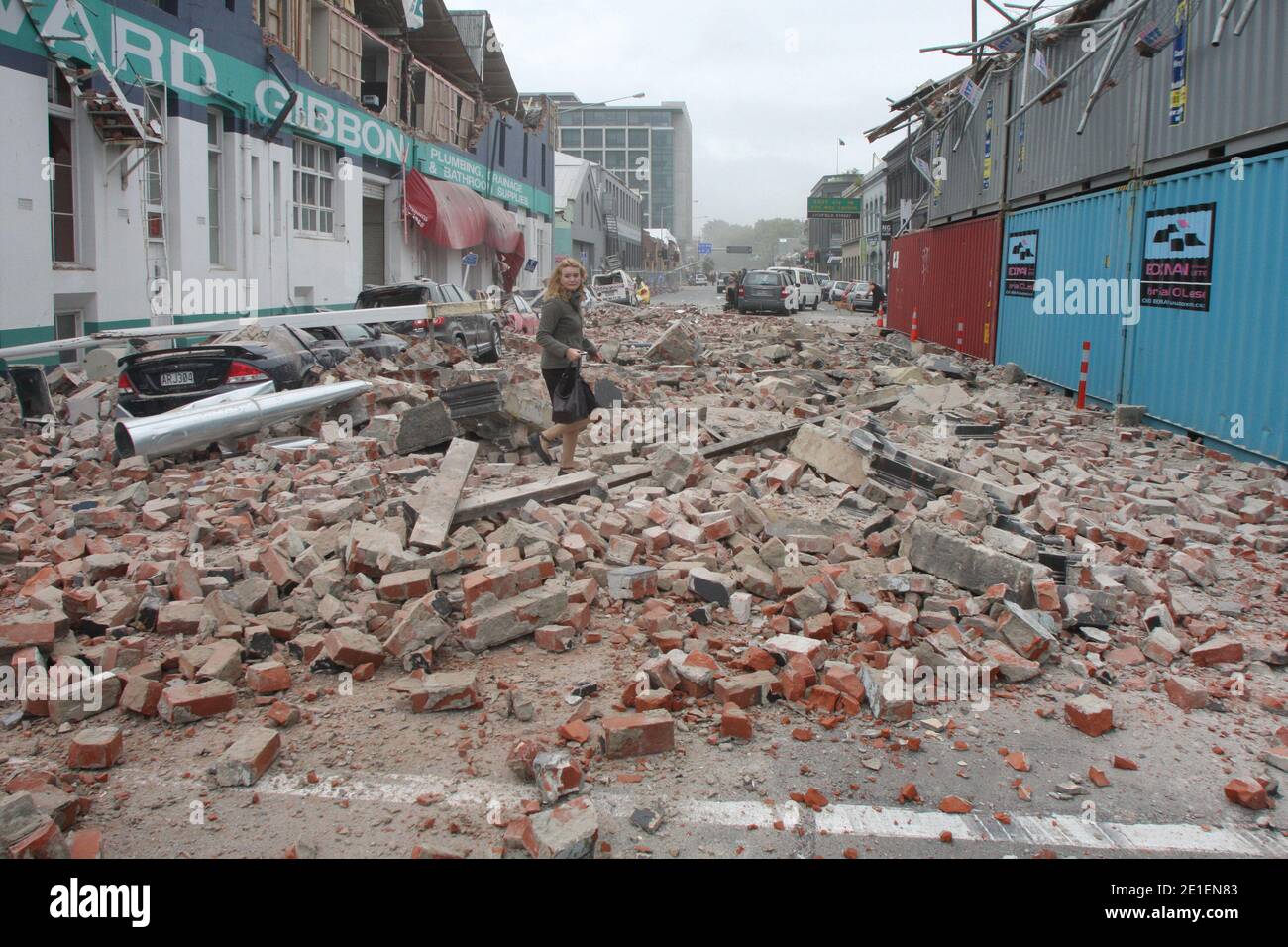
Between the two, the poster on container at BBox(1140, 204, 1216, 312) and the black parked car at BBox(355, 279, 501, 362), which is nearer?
the poster on container at BBox(1140, 204, 1216, 312)

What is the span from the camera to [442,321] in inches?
749

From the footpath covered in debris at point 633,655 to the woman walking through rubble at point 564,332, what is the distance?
49 centimetres

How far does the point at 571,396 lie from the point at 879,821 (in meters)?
5.49

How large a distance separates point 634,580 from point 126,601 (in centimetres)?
285

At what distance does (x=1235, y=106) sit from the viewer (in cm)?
1070

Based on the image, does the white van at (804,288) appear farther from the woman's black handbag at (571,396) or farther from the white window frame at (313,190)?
the woman's black handbag at (571,396)

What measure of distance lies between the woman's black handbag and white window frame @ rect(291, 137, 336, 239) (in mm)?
15978

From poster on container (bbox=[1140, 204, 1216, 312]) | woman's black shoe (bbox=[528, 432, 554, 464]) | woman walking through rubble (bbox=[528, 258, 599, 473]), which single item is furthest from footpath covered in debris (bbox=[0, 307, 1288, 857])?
poster on container (bbox=[1140, 204, 1216, 312])

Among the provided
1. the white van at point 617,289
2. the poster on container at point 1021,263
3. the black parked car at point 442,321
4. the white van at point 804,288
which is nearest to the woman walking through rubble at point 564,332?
the black parked car at point 442,321

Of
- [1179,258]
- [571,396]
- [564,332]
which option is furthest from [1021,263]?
[571,396]

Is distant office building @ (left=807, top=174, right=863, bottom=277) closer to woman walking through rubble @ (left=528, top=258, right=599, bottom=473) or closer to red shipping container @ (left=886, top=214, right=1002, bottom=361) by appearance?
red shipping container @ (left=886, top=214, right=1002, bottom=361)

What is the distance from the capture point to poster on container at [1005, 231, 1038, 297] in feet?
58.5

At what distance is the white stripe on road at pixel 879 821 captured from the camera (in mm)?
3566

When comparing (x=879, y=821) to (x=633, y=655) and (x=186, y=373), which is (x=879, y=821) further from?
(x=186, y=373)
